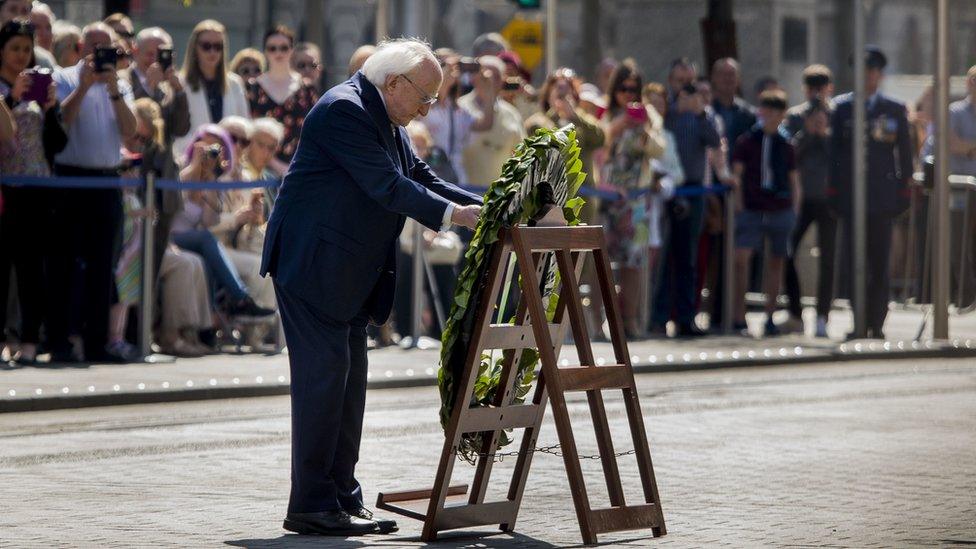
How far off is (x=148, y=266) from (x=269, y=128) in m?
1.78

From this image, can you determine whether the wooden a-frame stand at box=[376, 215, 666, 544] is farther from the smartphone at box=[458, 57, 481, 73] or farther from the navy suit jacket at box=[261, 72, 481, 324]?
the smartphone at box=[458, 57, 481, 73]

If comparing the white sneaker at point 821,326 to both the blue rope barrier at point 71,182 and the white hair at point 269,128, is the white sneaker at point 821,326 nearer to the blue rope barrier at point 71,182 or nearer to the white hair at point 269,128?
the white hair at point 269,128

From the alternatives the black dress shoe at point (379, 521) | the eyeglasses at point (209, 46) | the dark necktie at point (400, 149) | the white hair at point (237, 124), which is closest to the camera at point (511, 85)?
the white hair at point (237, 124)

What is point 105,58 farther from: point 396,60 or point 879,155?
point 879,155

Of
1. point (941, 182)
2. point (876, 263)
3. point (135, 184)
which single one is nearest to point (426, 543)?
point (135, 184)

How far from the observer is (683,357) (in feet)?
54.2

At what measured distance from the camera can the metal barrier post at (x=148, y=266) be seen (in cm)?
1503

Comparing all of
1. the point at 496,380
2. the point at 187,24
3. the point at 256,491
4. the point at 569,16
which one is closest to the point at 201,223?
the point at 256,491

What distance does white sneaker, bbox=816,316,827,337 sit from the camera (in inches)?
745

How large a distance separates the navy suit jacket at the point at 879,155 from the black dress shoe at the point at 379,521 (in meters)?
11.0

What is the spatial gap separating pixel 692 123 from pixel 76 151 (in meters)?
5.92

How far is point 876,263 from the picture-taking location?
61.6 ft

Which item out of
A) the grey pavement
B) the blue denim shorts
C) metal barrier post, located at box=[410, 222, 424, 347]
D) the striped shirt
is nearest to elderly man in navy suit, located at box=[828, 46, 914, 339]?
the blue denim shorts

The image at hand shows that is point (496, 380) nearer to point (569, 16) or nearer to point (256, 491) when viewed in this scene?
point (256, 491)
